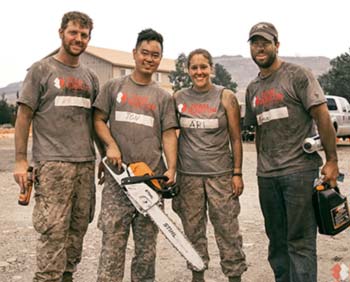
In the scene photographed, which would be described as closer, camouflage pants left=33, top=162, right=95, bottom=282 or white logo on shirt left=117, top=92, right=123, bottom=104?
camouflage pants left=33, top=162, right=95, bottom=282

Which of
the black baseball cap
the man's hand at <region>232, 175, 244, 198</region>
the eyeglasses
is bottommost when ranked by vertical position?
the man's hand at <region>232, 175, 244, 198</region>

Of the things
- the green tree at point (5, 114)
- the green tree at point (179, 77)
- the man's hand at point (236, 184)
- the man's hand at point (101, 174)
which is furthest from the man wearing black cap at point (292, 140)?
the green tree at point (179, 77)

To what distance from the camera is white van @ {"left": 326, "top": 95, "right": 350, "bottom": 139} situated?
1611 cm

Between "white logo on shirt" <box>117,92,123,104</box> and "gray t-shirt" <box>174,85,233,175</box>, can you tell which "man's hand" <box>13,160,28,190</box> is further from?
"gray t-shirt" <box>174,85,233,175</box>

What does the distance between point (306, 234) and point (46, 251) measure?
6.52 ft

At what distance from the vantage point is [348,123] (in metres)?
16.9

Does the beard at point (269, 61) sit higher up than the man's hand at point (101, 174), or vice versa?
the beard at point (269, 61)

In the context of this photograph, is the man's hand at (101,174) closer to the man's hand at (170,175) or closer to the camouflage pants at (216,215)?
the man's hand at (170,175)

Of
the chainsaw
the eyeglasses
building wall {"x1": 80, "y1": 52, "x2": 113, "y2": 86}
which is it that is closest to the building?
building wall {"x1": 80, "y1": 52, "x2": 113, "y2": 86}

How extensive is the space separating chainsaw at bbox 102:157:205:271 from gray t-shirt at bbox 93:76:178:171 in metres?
0.19

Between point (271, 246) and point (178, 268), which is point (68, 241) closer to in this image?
point (178, 268)

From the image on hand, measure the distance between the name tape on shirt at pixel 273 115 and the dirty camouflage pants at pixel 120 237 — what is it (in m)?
1.23

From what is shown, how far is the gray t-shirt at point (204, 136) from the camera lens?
3.73 metres

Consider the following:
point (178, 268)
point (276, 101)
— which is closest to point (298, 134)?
point (276, 101)
